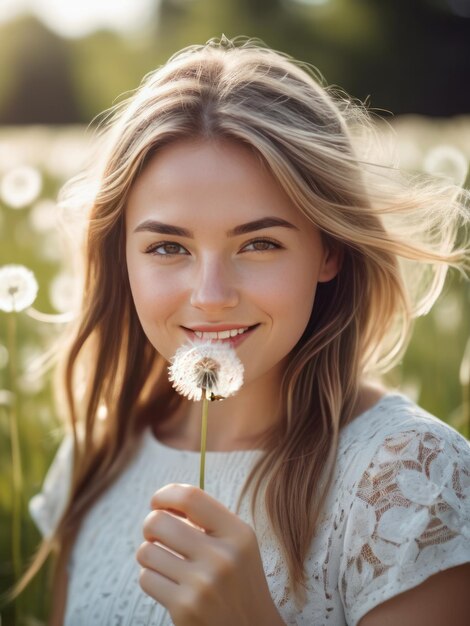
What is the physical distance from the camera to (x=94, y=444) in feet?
8.87

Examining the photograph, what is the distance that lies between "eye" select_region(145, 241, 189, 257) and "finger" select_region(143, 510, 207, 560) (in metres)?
0.62

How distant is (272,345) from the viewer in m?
2.00

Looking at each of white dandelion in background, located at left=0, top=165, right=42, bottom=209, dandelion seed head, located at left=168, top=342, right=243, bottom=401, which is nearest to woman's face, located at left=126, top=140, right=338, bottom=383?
dandelion seed head, located at left=168, top=342, right=243, bottom=401

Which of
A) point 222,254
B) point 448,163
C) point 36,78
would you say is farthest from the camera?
point 36,78

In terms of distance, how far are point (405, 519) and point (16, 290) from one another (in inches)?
42.9

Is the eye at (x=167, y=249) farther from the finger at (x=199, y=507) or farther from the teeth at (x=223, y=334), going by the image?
the finger at (x=199, y=507)

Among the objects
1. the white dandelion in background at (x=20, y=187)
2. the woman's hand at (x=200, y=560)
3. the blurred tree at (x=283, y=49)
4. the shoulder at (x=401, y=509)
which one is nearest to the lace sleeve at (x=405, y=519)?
the shoulder at (x=401, y=509)

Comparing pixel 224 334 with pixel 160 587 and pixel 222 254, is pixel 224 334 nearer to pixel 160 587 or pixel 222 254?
pixel 222 254

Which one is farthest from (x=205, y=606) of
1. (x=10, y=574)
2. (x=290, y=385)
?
(x=10, y=574)

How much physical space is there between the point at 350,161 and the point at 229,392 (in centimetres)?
76

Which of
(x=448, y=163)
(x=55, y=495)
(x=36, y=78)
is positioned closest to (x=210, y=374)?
(x=55, y=495)

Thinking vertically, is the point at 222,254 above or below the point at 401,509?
above

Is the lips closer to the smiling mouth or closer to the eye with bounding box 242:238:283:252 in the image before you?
the smiling mouth

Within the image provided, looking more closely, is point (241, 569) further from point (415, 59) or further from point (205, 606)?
point (415, 59)
